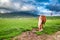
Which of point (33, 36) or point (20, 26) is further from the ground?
point (20, 26)

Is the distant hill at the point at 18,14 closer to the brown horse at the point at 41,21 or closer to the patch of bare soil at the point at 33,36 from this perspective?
the brown horse at the point at 41,21

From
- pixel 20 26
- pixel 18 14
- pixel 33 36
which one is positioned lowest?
pixel 33 36

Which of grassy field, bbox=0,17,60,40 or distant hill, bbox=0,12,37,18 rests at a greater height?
distant hill, bbox=0,12,37,18

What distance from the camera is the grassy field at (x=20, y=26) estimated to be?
301 centimetres

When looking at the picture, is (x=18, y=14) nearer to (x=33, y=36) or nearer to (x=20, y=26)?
(x=20, y=26)

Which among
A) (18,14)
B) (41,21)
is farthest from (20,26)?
(41,21)

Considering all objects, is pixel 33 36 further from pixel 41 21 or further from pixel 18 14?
pixel 18 14

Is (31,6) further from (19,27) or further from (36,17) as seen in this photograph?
(19,27)

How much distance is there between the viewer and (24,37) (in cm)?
302

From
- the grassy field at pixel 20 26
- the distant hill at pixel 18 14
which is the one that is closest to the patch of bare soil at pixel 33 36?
the grassy field at pixel 20 26

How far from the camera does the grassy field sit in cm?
301

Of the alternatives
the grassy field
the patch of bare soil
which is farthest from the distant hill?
the patch of bare soil

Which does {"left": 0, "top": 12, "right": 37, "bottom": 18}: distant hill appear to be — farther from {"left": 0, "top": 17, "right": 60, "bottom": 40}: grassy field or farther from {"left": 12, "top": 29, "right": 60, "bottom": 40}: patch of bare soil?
{"left": 12, "top": 29, "right": 60, "bottom": 40}: patch of bare soil

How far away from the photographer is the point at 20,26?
A: 3.06 m
